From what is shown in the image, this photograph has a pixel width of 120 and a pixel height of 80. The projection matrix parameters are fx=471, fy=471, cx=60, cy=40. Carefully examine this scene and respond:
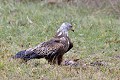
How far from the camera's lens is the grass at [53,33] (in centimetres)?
762

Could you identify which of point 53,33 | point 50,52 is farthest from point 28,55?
point 53,33

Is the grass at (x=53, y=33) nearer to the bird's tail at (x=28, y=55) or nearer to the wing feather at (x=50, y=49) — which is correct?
the bird's tail at (x=28, y=55)

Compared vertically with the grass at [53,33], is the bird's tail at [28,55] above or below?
above

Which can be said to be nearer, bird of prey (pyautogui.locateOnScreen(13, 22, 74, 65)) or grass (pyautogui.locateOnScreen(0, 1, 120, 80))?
grass (pyautogui.locateOnScreen(0, 1, 120, 80))

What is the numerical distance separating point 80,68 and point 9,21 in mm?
5660

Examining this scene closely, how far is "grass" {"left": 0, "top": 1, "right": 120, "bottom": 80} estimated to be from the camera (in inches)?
300

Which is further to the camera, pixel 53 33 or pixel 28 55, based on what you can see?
pixel 53 33

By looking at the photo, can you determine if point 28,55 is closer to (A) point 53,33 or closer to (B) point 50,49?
(B) point 50,49

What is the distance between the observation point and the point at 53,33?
41.2 feet

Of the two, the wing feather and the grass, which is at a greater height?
the wing feather

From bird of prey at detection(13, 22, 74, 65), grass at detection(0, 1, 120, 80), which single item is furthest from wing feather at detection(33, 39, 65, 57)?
grass at detection(0, 1, 120, 80)

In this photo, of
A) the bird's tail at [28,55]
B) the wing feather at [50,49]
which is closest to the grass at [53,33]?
the bird's tail at [28,55]

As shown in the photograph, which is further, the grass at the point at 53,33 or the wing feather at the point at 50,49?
the wing feather at the point at 50,49

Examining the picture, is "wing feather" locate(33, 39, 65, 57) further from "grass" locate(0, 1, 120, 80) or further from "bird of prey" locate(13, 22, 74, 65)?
"grass" locate(0, 1, 120, 80)
